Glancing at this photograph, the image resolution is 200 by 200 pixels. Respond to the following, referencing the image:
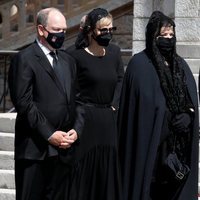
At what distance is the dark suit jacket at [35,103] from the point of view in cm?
693

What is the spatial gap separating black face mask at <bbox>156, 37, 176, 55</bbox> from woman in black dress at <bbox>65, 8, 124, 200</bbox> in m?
0.43

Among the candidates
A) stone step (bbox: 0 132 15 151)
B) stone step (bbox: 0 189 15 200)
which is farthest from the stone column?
stone step (bbox: 0 189 15 200)

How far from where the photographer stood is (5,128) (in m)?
10.2

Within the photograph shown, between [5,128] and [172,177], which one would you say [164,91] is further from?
[5,128]

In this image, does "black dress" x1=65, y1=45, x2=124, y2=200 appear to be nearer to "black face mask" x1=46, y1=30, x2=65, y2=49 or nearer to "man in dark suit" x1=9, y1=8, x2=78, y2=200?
"man in dark suit" x1=9, y1=8, x2=78, y2=200

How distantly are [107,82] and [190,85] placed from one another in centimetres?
65

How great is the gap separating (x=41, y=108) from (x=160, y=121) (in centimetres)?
95

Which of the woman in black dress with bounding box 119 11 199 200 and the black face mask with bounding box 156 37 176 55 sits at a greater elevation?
the black face mask with bounding box 156 37 176 55

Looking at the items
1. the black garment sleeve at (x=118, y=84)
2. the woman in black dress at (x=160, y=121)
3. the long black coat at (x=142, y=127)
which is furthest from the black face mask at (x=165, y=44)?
the black garment sleeve at (x=118, y=84)

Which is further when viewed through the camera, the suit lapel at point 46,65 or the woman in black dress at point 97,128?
the woman in black dress at point 97,128

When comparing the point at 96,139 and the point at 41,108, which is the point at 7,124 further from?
the point at 41,108

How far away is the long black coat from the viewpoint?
7.36m

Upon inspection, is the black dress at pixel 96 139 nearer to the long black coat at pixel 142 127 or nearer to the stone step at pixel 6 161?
the long black coat at pixel 142 127

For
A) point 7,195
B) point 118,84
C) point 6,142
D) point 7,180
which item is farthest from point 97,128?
point 6,142
